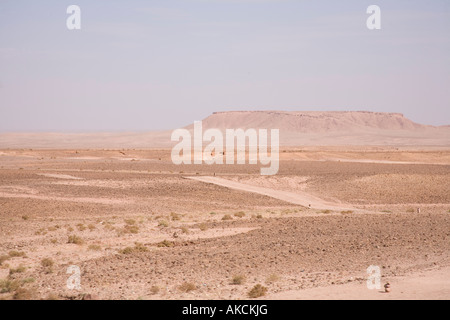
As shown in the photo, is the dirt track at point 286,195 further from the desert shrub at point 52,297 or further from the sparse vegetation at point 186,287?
the desert shrub at point 52,297

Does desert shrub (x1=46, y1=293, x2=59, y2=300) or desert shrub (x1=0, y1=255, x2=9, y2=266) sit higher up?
desert shrub (x1=46, y1=293, x2=59, y2=300)

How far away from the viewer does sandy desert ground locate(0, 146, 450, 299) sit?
48.9ft

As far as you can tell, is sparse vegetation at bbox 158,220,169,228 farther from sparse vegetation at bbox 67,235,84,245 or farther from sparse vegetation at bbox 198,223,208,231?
sparse vegetation at bbox 67,235,84,245

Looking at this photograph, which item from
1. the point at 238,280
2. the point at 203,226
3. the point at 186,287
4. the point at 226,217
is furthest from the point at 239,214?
the point at 186,287

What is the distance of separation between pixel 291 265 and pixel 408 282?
3.88m

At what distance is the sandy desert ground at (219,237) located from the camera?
48.9 feet

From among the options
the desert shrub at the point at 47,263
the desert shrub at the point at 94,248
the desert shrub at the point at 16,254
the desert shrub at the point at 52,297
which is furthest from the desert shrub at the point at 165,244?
the desert shrub at the point at 52,297

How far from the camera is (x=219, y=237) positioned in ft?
74.8

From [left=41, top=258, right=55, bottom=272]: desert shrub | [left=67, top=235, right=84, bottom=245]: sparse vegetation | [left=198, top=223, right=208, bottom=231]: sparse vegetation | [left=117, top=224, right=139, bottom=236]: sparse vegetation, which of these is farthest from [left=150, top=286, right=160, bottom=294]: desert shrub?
[left=198, top=223, right=208, bottom=231]: sparse vegetation

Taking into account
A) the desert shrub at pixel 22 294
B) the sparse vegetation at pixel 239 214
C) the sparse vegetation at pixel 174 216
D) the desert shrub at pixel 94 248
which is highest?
the desert shrub at pixel 22 294
